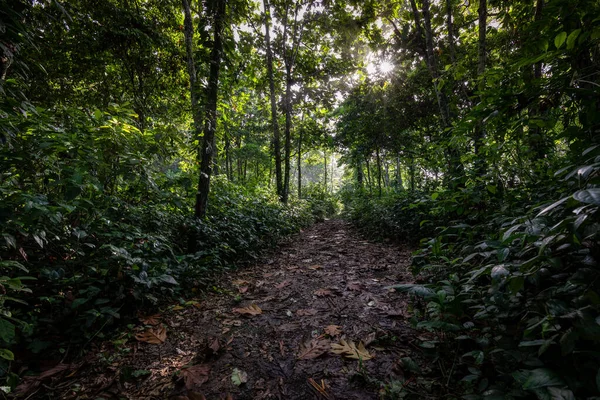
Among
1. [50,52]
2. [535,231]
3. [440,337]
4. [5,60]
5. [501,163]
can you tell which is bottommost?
[440,337]

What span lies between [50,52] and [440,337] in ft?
32.1

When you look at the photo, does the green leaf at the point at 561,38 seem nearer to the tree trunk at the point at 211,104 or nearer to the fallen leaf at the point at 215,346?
the fallen leaf at the point at 215,346

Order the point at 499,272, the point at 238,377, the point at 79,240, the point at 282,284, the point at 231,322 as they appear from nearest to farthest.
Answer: the point at 499,272 < the point at 238,377 < the point at 79,240 < the point at 231,322 < the point at 282,284

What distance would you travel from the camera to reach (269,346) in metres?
2.53

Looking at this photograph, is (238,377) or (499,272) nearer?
(499,272)

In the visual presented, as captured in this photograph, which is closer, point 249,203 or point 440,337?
point 440,337

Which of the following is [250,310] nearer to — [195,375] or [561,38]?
[195,375]

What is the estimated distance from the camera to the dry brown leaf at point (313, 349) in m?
2.29

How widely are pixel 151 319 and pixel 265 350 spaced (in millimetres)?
1513

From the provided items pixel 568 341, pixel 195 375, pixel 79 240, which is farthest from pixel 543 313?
pixel 79 240

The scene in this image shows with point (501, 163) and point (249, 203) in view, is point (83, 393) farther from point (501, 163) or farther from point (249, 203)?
point (249, 203)

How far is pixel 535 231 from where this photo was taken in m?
1.48

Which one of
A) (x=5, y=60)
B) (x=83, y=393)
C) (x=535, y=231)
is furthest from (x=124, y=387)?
(x=535, y=231)

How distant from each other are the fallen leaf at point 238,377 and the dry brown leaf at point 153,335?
1049 millimetres
